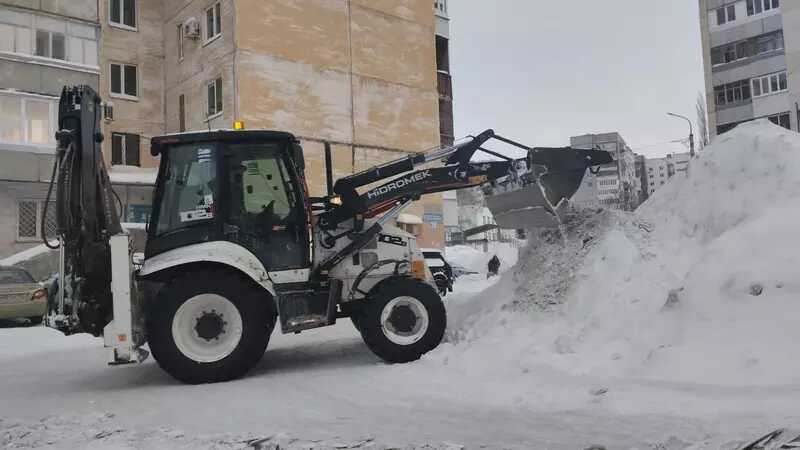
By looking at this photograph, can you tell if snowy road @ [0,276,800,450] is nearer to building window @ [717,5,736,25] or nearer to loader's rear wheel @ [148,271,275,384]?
loader's rear wheel @ [148,271,275,384]

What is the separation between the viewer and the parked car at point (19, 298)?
14992 mm

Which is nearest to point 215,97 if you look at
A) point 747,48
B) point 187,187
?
point 187,187

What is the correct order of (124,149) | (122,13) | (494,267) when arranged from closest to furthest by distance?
1. (124,149)
2. (122,13)
3. (494,267)

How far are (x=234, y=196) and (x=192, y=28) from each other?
2106 cm

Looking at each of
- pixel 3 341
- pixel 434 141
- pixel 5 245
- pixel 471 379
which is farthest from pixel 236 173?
pixel 434 141

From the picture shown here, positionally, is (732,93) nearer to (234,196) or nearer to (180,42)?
(180,42)

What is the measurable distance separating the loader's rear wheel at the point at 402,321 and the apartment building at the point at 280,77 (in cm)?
1636

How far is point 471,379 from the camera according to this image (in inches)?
268

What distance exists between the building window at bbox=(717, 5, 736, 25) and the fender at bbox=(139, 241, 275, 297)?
46532 millimetres

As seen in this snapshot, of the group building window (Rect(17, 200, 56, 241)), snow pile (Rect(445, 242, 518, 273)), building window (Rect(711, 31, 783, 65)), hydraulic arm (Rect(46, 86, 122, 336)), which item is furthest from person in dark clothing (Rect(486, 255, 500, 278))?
hydraulic arm (Rect(46, 86, 122, 336))

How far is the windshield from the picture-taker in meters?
7.61

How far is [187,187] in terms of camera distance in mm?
7711

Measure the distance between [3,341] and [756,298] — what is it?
12.4 meters

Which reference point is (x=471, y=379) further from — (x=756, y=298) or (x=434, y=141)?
(x=434, y=141)
